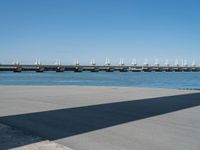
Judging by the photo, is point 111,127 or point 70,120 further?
point 70,120

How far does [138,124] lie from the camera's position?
8.05 meters

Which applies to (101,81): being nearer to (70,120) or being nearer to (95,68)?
(70,120)

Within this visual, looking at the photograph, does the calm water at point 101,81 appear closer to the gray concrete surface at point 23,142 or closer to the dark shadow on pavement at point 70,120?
the dark shadow on pavement at point 70,120

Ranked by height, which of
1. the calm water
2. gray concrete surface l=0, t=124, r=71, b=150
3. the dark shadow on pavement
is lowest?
the calm water

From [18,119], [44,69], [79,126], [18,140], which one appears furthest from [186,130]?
[44,69]

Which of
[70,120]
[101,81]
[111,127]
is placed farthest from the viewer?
[101,81]

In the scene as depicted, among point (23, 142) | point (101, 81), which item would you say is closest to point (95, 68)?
point (101, 81)

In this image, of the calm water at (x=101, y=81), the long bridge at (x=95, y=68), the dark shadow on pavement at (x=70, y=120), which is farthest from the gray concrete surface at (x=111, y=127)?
the long bridge at (x=95, y=68)

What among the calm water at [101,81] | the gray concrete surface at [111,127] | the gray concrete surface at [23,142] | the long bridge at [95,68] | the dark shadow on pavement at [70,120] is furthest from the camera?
the long bridge at [95,68]

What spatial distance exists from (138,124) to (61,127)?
1.93m

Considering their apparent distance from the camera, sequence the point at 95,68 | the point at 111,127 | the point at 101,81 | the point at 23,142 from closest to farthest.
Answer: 1. the point at 23,142
2. the point at 111,127
3. the point at 101,81
4. the point at 95,68

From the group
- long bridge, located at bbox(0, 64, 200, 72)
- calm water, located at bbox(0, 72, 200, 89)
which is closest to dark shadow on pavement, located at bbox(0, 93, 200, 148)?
calm water, located at bbox(0, 72, 200, 89)

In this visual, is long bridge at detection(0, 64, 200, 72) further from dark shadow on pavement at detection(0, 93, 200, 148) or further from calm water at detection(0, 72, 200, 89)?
dark shadow on pavement at detection(0, 93, 200, 148)

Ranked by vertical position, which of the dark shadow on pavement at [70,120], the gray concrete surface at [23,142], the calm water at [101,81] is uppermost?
the gray concrete surface at [23,142]
